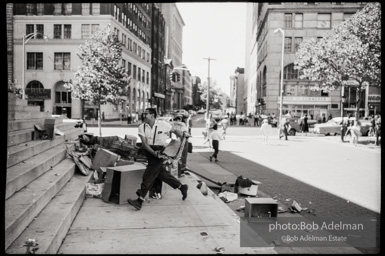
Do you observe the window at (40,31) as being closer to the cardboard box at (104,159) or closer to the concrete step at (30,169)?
the concrete step at (30,169)

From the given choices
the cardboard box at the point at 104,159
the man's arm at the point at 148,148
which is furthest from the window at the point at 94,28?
the man's arm at the point at 148,148

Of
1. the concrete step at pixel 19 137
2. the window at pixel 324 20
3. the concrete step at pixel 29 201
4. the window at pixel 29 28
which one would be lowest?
the concrete step at pixel 29 201

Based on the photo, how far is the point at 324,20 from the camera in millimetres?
54969

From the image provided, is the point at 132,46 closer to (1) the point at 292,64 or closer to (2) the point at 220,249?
(1) the point at 292,64

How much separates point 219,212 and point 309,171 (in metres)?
6.75

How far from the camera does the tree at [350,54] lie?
2180 cm

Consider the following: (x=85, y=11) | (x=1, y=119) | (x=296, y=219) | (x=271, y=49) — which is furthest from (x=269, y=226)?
(x=271, y=49)

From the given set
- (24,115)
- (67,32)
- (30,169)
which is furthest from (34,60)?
(30,169)

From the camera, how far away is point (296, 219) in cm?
656

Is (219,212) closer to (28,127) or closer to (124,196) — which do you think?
(124,196)

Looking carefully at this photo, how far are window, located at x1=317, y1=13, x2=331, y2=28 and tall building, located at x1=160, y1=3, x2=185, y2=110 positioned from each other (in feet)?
113

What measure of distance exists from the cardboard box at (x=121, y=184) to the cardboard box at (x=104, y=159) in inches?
64.4

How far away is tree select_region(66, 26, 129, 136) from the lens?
20047mm

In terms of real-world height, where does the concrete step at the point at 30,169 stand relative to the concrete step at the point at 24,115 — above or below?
below
